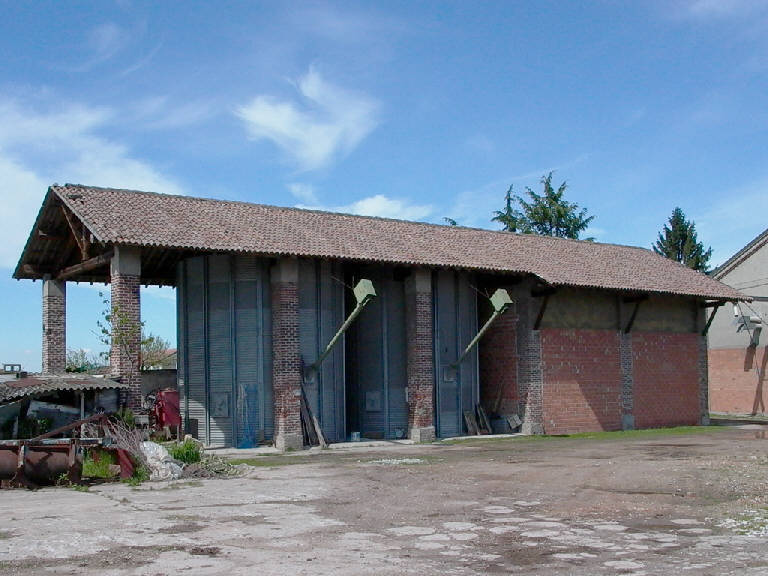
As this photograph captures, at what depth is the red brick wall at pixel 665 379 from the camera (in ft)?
90.4

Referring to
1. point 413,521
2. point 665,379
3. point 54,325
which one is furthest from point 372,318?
point 413,521

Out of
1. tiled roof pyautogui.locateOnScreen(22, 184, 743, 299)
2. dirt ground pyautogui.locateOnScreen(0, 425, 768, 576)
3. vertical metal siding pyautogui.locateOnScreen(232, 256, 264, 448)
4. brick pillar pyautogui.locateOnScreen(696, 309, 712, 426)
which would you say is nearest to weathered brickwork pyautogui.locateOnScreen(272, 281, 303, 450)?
vertical metal siding pyautogui.locateOnScreen(232, 256, 264, 448)

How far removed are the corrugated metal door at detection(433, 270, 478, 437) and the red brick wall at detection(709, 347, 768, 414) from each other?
15677 mm

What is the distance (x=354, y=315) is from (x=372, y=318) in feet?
10.1

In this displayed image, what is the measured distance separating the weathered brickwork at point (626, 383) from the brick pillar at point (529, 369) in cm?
364

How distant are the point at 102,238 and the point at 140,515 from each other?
8.95 meters

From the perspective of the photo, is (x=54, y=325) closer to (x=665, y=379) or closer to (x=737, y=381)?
(x=665, y=379)

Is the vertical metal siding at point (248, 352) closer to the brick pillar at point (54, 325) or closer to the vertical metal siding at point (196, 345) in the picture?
the vertical metal siding at point (196, 345)

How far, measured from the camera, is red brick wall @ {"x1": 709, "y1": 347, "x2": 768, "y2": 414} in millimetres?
34562

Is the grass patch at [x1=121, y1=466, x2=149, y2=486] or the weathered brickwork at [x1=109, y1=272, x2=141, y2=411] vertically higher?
the weathered brickwork at [x1=109, y1=272, x2=141, y2=411]

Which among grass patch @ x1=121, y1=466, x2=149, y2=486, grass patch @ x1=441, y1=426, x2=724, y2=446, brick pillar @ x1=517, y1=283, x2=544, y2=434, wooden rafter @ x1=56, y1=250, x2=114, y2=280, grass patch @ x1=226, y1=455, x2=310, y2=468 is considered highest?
wooden rafter @ x1=56, y1=250, x2=114, y2=280

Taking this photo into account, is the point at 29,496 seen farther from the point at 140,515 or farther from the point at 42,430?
the point at 42,430

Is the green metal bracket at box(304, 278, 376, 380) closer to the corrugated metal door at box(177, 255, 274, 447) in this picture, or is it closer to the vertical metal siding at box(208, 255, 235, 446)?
the corrugated metal door at box(177, 255, 274, 447)

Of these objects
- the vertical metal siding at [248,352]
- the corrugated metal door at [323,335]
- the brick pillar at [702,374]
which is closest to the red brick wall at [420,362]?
the corrugated metal door at [323,335]
